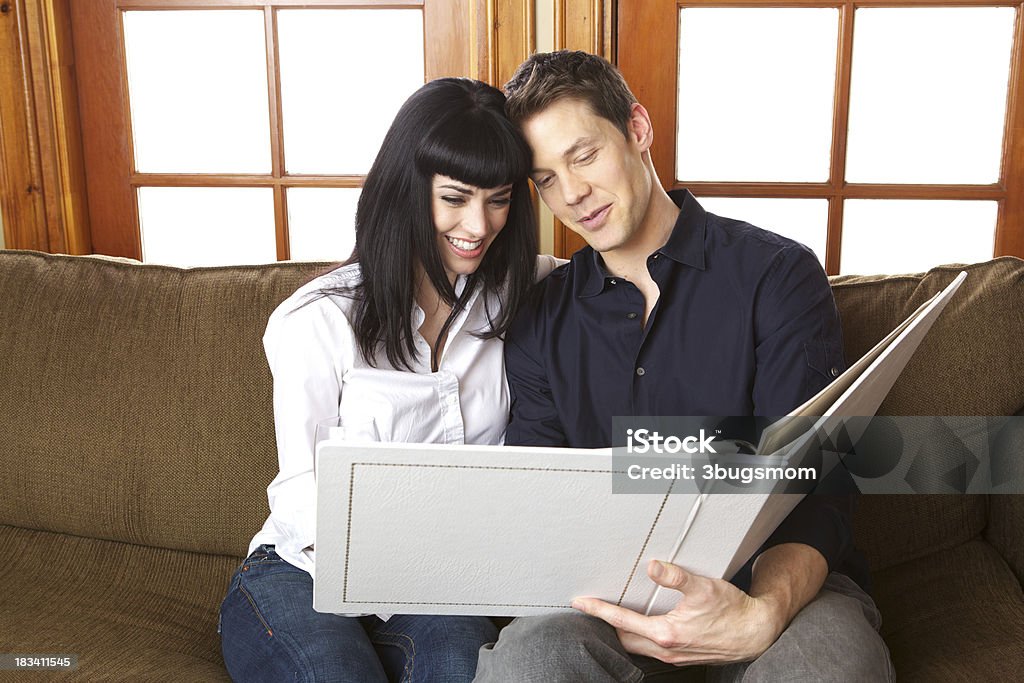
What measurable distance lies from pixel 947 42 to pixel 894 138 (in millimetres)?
219

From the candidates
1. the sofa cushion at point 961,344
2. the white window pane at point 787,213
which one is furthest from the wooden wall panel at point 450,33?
the sofa cushion at point 961,344

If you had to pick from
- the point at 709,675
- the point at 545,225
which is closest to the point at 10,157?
the point at 545,225

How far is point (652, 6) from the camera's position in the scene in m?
2.01

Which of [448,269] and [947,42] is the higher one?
[947,42]

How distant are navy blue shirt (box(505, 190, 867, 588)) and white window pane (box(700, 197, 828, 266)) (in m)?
0.64

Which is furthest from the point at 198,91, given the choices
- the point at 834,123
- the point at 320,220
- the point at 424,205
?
the point at 834,123

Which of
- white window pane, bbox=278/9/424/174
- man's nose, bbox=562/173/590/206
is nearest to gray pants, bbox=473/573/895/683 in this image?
man's nose, bbox=562/173/590/206

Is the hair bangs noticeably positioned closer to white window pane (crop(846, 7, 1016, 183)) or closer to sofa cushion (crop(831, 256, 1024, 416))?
sofa cushion (crop(831, 256, 1024, 416))

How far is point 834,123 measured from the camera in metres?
2.06

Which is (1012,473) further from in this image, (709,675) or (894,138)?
(894,138)

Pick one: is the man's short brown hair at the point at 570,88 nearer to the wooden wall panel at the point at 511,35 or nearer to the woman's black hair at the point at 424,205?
the woman's black hair at the point at 424,205

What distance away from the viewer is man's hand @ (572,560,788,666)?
105 cm

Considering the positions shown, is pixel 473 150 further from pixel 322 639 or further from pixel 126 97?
pixel 126 97

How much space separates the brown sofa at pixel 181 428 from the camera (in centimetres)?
157
